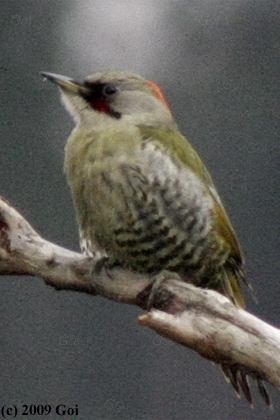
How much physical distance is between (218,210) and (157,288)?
56 centimetres

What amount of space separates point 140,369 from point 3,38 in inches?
181

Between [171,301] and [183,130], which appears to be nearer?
[171,301]

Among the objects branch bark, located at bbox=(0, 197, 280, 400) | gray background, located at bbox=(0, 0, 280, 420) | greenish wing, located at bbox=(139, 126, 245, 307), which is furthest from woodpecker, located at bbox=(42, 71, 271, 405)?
gray background, located at bbox=(0, 0, 280, 420)

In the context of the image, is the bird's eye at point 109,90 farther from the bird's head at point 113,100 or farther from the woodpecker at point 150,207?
the woodpecker at point 150,207

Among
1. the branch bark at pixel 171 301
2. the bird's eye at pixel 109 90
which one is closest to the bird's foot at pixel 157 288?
the branch bark at pixel 171 301

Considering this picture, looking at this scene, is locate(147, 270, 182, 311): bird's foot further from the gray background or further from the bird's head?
the gray background

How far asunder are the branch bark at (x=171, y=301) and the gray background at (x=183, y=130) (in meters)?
4.02

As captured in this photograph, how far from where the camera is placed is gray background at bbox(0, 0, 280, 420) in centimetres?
1055

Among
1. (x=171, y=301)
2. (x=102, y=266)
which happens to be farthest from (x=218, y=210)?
(x=171, y=301)

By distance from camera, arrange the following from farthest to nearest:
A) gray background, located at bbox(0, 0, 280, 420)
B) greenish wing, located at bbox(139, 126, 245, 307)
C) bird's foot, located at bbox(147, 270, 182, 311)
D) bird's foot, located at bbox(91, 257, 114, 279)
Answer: gray background, located at bbox(0, 0, 280, 420) → greenish wing, located at bbox(139, 126, 245, 307) → bird's foot, located at bbox(91, 257, 114, 279) → bird's foot, located at bbox(147, 270, 182, 311)

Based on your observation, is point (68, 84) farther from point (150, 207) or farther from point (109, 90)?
point (150, 207)

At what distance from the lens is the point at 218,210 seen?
249 inches

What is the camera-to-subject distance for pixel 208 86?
13891 mm

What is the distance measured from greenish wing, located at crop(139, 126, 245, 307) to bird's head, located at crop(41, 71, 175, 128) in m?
0.16
